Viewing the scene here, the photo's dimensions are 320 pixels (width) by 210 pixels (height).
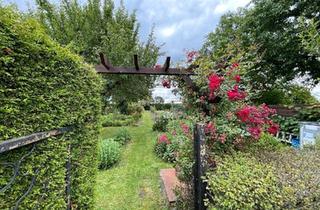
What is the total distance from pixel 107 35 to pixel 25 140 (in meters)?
8.95

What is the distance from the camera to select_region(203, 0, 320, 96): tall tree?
9.30 m

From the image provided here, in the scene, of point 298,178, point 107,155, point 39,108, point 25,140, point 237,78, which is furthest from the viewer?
point 107,155

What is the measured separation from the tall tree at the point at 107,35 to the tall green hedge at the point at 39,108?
6705 millimetres

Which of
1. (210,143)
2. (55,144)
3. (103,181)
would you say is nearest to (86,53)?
(103,181)

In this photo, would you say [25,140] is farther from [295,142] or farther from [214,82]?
[295,142]

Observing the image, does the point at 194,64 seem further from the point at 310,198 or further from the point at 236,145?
the point at 310,198

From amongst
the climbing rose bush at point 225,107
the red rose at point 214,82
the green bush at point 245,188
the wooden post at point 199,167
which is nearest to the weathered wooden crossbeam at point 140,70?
the climbing rose bush at point 225,107

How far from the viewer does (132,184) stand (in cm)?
534

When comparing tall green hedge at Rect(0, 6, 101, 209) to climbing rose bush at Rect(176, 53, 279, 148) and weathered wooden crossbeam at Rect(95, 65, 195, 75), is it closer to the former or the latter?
climbing rose bush at Rect(176, 53, 279, 148)

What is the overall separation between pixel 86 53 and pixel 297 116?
7.83 meters

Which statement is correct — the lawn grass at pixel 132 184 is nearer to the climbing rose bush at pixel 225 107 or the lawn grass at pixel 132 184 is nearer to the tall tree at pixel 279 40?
the climbing rose bush at pixel 225 107

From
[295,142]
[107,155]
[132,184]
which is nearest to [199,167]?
[132,184]

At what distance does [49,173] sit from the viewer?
207 centimetres

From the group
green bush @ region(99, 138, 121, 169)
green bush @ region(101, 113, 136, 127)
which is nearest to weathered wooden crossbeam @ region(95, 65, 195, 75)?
green bush @ region(99, 138, 121, 169)
